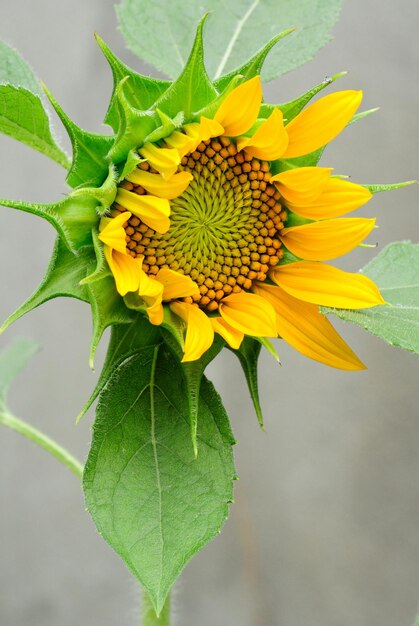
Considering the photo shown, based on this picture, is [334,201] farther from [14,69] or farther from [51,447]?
[51,447]

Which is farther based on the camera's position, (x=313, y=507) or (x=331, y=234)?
(x=313, y=507)

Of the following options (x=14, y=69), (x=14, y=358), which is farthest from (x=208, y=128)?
(x=14, y=358)

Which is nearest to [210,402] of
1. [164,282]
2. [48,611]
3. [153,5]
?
[164,282]

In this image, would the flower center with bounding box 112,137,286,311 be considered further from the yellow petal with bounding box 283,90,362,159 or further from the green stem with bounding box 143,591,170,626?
the green stem with bounding box 143,591,170,626

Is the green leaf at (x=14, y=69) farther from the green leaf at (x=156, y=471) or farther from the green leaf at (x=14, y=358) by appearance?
the green leaf at (x=14, y=358)

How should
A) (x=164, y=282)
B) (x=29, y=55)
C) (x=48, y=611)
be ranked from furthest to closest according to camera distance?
(x=48, y=611)
(x=29, y=55)
(x=164, y=282)

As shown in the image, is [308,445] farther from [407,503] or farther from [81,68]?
[81,68]

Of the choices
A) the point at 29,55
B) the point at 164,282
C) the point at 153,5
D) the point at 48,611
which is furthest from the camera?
the point at 48,611
